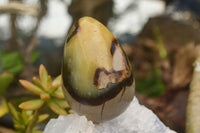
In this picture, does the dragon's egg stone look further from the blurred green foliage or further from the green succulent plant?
the blurred green foliage

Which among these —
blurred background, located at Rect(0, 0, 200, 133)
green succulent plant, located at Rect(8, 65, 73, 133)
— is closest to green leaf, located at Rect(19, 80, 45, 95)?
green succulent plant, located at Rect(8, 65, 73, 133)

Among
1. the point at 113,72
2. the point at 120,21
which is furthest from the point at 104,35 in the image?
the point at 120,21

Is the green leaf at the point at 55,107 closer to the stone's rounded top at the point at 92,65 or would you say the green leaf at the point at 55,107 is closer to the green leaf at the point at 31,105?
the green leaf at the point at 31,105

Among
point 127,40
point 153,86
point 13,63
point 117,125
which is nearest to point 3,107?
point 13,63

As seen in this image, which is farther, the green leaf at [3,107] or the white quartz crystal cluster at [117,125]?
the green leaf at [3,107]

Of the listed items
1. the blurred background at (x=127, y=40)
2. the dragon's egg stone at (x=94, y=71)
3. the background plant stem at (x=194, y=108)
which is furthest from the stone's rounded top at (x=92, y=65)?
the blurred background at (x=127, y=40)

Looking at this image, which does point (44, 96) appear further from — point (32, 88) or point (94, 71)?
point (94, 71)
